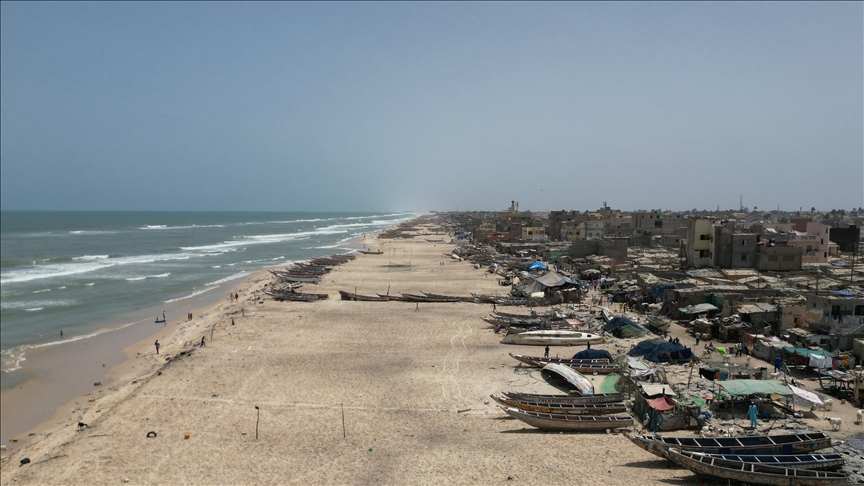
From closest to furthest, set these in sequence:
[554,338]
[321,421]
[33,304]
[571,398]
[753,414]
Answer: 1. [753,414]
2. [571,398]
3. [321,421]
4. [554,338]
5. [33,304]

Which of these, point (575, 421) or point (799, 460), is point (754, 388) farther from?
point (575, 421)

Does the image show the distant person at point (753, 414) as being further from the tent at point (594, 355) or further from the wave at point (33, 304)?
the wave at point (33, 304)

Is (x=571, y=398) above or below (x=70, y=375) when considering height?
above

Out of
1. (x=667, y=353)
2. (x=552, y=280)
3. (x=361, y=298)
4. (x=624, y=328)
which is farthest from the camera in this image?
(x=361, y=298)

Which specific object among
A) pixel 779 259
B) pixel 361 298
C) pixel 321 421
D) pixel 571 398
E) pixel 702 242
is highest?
pixel 702 242

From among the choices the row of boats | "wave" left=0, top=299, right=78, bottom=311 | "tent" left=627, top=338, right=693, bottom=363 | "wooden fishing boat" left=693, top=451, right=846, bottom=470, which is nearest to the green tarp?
the row of boats

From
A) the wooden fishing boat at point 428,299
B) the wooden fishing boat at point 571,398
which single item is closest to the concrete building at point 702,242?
the wooden fishing boat at point 428,299

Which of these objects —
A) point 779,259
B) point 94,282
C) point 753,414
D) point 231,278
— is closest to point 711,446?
point 753,414

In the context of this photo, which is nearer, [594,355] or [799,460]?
[799,460]
